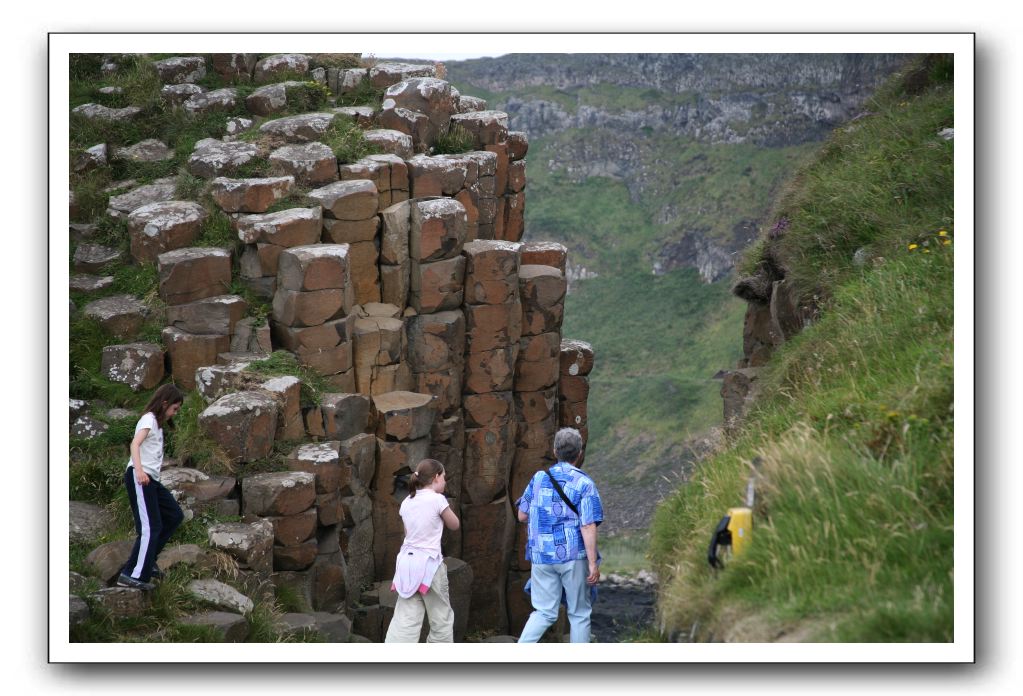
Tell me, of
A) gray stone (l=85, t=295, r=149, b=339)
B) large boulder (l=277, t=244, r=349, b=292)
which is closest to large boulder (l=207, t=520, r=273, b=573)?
gray stone (l=85, t=295, r=149, b=339)

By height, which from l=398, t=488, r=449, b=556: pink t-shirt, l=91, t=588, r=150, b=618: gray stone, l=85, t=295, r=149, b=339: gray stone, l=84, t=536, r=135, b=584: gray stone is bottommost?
l=91, t=588, r=150, b=618: gray stone

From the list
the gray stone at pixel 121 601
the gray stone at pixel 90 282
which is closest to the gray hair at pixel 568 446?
the gray stone at pixel 121 601

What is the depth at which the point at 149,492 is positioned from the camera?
438 inches

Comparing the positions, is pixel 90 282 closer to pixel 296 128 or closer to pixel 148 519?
pixel 296 128

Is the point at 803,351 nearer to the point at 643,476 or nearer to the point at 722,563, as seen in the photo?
the point at 722,563

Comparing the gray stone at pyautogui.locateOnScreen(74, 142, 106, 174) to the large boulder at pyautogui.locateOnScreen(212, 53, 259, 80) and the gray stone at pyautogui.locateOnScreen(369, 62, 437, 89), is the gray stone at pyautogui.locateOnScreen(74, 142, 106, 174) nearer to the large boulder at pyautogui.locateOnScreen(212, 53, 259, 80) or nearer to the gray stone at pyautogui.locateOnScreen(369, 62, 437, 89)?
the large boulder at pyautogui.locateOnScreen(212, 53, 259, 80)

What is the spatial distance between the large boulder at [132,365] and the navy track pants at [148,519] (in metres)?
5.83

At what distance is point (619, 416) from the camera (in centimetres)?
6109

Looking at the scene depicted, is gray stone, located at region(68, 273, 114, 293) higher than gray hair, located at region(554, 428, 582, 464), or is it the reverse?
gray stone, located at region(68, 273, 114, 293)

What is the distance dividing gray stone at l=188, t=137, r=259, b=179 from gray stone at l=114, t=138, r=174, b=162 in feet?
3.49

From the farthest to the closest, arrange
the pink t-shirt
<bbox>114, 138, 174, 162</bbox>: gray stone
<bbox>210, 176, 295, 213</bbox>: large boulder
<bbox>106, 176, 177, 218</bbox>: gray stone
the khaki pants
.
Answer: <bbox>114, 138, 174, 162</bbox>: gray stone < <bbox>106, 176, 177, 218</bbox>: gray stone < <bbox>210, 176, 295, 213</bbox>: large boulder < the khaki pants < the pink t-shirt

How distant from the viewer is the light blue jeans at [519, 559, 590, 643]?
1083 centimetres

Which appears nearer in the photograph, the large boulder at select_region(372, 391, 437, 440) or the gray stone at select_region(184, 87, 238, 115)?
the large boulder at select_region(372, 391, 437, 440)

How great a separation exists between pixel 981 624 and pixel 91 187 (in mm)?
16324
